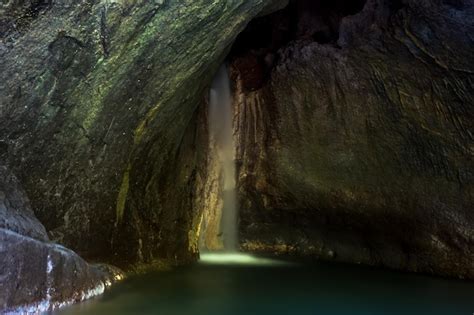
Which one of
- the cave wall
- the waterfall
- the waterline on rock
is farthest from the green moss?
the waterfall

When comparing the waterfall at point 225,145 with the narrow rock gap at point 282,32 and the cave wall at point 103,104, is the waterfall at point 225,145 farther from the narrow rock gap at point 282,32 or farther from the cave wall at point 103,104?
the cave wall at point 103,104

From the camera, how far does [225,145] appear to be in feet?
26.5

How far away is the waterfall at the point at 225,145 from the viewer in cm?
801

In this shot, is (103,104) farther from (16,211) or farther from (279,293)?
(279,293)

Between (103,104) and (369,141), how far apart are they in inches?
147

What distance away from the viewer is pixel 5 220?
140 inches

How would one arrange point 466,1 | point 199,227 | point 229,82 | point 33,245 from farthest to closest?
point 229,82
point 199,227
point 466,1
point 33,245

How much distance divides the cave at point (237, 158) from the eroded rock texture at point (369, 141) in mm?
22

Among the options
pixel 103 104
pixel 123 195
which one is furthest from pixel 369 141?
pixel 103 104

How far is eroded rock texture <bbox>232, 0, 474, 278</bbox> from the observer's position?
5770 millimetres

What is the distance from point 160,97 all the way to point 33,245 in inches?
85.3

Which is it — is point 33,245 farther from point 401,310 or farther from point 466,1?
point 466,1

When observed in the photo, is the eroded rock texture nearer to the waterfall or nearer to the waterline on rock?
the waterfall

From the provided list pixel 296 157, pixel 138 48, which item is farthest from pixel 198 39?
pixel 296 157
